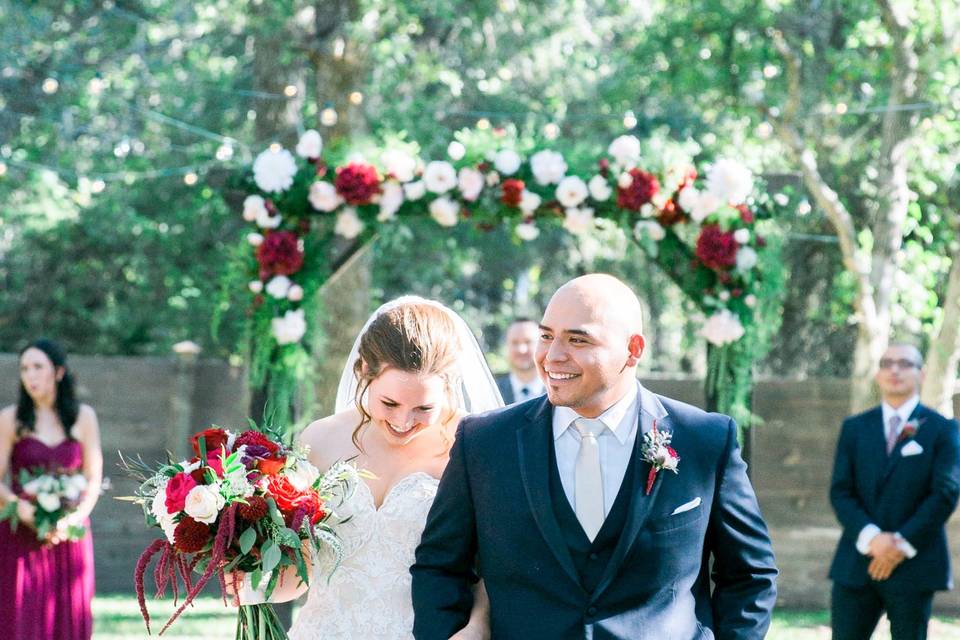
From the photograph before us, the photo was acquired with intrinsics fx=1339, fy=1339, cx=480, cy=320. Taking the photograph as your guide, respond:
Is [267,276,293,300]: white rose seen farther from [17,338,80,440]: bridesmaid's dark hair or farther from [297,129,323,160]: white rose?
[17,338,80,440]: bridesmaid's dark hair

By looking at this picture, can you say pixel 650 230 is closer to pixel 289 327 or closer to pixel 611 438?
pixel 289 327

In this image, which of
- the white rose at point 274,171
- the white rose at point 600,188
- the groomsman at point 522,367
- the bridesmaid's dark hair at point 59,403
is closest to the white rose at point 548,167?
the white rose at point 600,188

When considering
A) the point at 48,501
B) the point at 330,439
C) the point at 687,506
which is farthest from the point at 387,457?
the point at 48,501

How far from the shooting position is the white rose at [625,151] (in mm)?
9289

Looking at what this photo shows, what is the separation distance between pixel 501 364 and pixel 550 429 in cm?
1885

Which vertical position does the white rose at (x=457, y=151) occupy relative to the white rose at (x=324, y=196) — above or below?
above

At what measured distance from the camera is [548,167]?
30.8 ft

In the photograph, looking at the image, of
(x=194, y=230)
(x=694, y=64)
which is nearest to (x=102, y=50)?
(x=194, y=230)

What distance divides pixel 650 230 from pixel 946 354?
3231 mm

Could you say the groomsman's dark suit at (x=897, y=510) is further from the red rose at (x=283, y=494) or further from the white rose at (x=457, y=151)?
the red rose at (x=283, y=494)

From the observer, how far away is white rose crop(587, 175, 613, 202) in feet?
30.7

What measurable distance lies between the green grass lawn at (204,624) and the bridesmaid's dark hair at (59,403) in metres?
2.23

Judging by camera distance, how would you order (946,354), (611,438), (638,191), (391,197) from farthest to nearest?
(946,354) → (391,197) → (638,191) → (611,438)

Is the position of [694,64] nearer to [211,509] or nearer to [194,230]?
[194,230]
